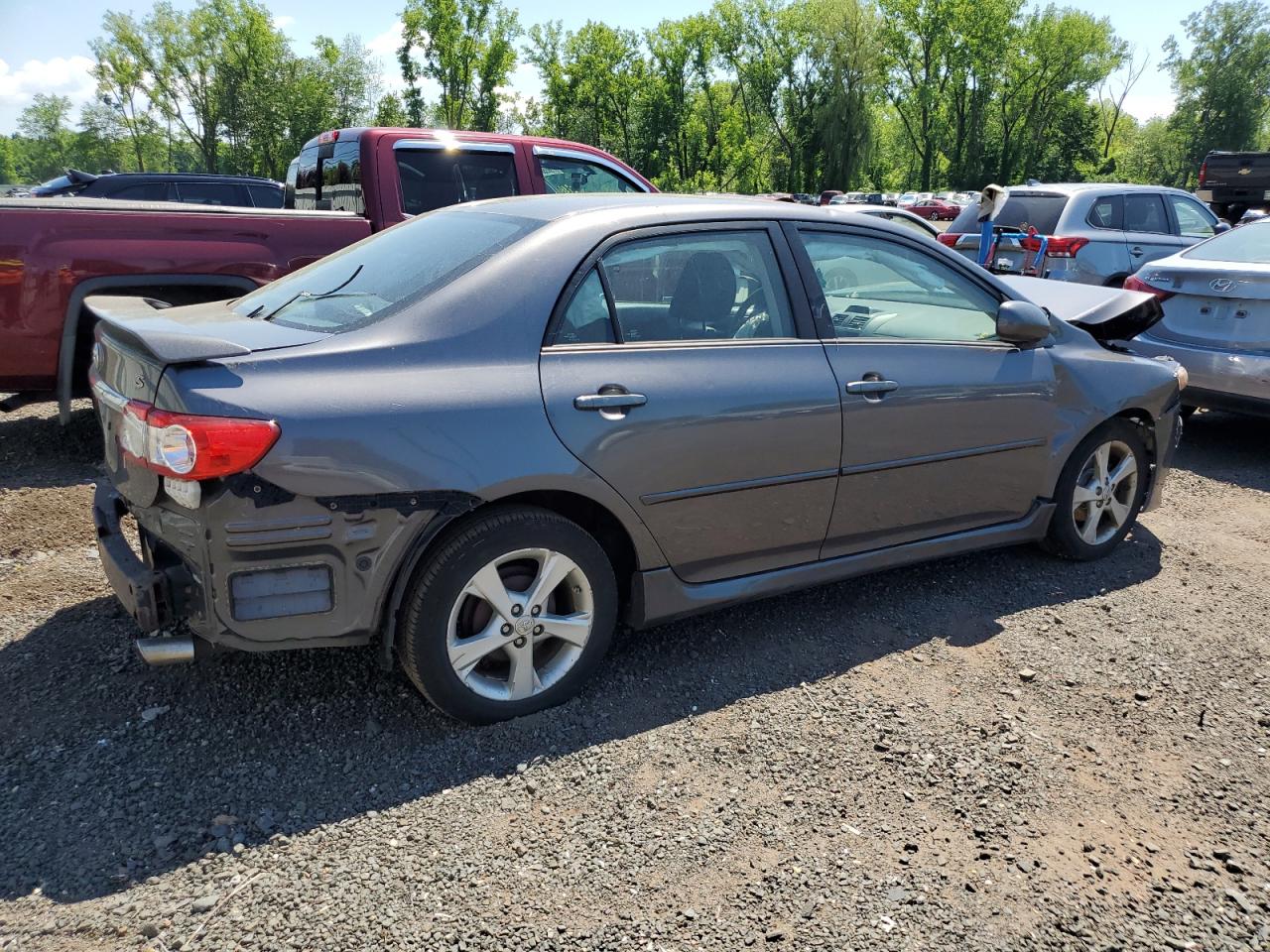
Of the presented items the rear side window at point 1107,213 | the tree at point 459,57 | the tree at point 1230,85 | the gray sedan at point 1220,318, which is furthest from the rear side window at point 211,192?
the tree at point 1230,85

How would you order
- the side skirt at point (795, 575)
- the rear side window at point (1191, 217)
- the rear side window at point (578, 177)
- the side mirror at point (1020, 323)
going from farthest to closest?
1. the rear side window at point (1191, 217)
2. the rear side window at point (578, 177)
3. the side mirror at point (1020, 323)
4. the side skirt at point (795, 575)

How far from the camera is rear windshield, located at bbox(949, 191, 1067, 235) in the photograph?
10.0 metres

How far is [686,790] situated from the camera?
277 centimetres

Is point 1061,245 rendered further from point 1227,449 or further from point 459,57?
point 459,57

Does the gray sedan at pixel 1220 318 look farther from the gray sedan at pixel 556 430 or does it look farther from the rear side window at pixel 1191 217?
the rear side window at pixel 1191 217

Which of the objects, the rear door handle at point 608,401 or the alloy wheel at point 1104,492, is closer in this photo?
the rear door handle at point 608,401

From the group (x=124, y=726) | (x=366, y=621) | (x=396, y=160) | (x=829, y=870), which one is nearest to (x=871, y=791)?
(x=829, y=870)

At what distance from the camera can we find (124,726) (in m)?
2.97

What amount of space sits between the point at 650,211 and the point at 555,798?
6.59 ft

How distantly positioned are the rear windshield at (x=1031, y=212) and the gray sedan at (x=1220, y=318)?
10.2 ft

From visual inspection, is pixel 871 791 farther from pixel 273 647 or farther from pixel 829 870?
pixel 273 647

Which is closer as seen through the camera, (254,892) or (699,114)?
(254,892)

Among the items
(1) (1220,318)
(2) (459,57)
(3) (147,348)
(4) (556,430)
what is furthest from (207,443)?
(2) (459,57)

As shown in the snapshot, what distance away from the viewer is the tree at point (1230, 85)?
63750 millimetres
